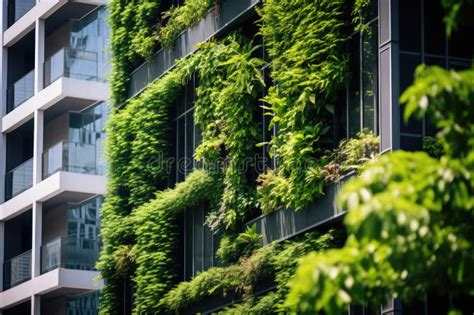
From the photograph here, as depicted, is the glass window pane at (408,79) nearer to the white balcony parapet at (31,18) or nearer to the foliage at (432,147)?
the foliage at (432,147)

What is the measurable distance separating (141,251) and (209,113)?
549 centimetres

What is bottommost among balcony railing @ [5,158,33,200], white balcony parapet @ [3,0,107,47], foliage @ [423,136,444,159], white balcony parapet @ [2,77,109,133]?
foliage @ [423,136,444,159]

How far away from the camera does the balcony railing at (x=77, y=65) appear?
5325 cm

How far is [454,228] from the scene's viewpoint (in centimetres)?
1371

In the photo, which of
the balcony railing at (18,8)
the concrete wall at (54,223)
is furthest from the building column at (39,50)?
the concrete wall at (54,223)

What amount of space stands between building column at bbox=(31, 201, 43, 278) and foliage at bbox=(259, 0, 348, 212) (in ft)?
74.5

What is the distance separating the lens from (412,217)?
1266 centimetres

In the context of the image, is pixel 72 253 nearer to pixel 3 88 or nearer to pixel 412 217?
pixel 3 88

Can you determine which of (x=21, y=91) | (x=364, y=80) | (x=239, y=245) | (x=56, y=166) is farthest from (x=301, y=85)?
(x=21, y=91)

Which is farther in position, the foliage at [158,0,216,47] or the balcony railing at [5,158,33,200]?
the balcony railing at [5,158,33,200]

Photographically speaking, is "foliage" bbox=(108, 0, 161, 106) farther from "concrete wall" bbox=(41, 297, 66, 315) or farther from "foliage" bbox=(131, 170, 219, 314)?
"concrete wall" bbox=(41, 297, 66, 315)

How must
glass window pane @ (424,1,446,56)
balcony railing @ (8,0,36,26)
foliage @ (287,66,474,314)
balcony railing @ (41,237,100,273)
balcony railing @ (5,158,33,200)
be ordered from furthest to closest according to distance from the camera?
balcony railing @ (8,0,36,26) → balcony railing @ (5,158,33,200) → balcony railing @ (41,237,100,273) → glass window pane @ (424,1,446,56) → foliage @ (287,66,474,314)

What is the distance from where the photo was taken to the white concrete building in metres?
51.8

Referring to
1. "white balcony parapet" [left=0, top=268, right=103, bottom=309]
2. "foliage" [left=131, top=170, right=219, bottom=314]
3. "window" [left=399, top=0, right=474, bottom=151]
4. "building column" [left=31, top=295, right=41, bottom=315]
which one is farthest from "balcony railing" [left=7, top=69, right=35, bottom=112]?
"window" [left=399, top=0, right=474, bottom=151]
